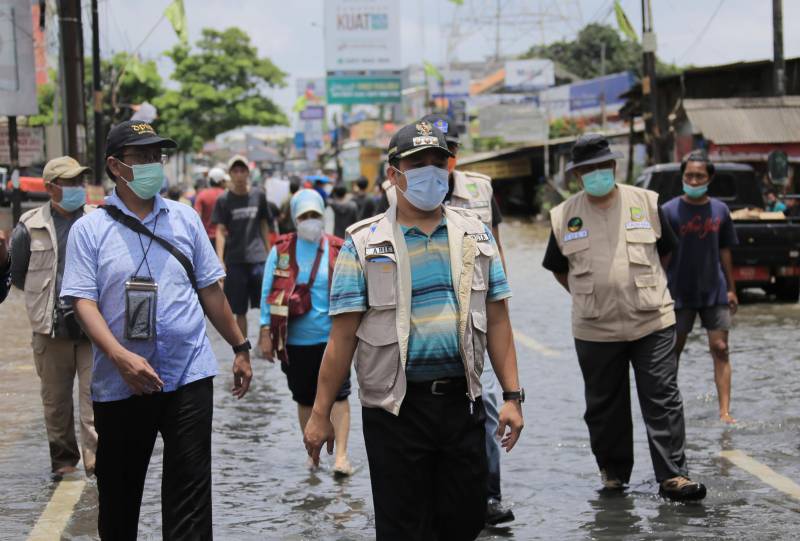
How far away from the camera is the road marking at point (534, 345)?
12898 millimetres

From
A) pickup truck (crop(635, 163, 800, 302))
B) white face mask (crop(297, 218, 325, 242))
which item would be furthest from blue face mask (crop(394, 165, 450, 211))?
pickup truck (crop(635, 163, 800, 302))

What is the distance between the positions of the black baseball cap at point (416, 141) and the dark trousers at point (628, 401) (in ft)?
9.08

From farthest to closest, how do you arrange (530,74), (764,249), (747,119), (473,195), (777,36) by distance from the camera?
(530,74) → (747,119) → (777,36) → (764,249) → (473,195)

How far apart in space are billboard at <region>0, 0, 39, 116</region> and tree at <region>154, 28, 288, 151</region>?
6620 cm

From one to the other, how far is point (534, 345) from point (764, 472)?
614 centimetres

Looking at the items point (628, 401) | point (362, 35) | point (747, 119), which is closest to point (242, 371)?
point (628, 401)

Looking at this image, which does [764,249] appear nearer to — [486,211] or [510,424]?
[486,211]

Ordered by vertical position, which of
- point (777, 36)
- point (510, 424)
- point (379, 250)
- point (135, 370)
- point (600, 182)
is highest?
point (777, 36)

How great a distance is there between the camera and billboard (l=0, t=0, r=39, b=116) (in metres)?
16.2

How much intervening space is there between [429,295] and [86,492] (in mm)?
3500

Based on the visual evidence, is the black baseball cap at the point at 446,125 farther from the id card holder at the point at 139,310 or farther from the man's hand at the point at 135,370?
the man's hand at the point at 135,370

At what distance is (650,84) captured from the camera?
29156 millimetres

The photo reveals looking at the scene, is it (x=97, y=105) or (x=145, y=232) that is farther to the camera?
(x=97, y=105)

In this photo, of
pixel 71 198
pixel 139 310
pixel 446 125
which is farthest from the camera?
pixel 71 198
